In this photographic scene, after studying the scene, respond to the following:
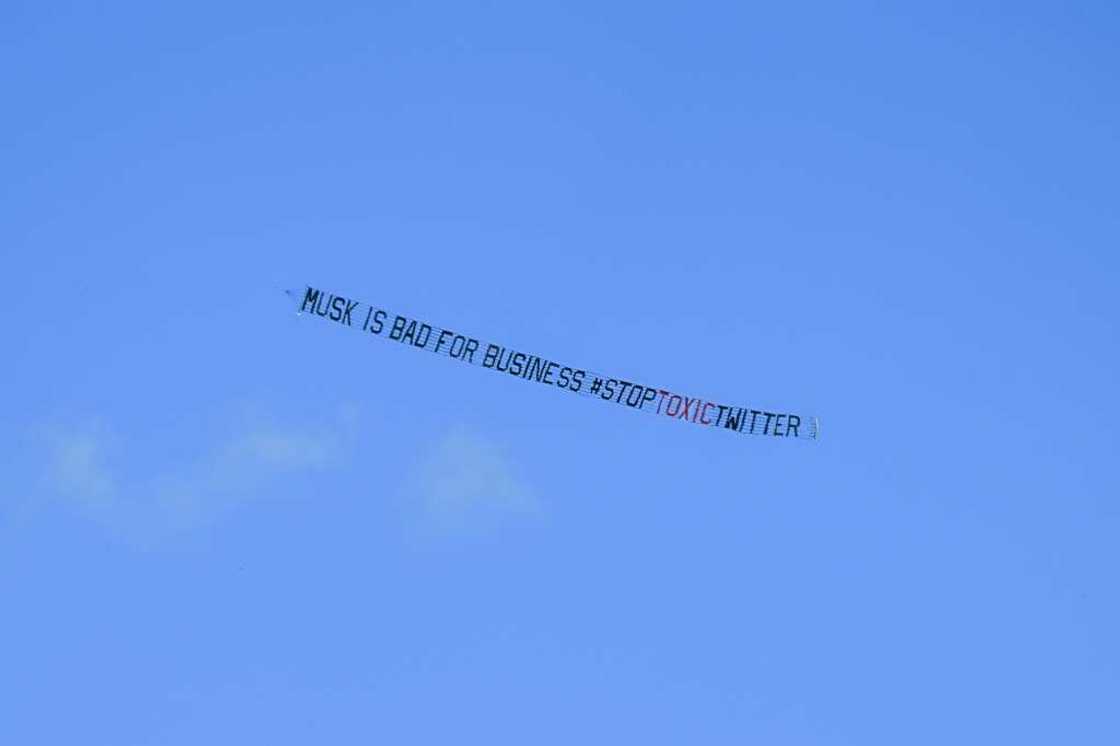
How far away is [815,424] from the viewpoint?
515 feet

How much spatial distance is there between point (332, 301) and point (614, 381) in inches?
861

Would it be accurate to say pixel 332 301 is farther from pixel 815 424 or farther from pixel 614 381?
pixel 815 424

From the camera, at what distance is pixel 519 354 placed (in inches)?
6053

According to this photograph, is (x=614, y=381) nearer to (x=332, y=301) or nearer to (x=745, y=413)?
(x=745, y=413)

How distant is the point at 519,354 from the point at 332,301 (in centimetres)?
1435

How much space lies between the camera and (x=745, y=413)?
156 metres

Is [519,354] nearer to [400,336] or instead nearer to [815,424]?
[400,336]

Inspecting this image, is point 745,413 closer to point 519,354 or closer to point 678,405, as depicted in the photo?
point 678,405

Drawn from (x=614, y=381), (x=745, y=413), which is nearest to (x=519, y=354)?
(x=614, y=381)

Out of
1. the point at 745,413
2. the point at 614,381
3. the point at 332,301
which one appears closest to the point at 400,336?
the point at 332,301

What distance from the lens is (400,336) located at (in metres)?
151

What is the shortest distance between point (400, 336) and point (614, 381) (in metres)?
16.5

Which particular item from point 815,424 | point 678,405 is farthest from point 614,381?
point 815,424

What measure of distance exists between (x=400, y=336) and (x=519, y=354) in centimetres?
902
